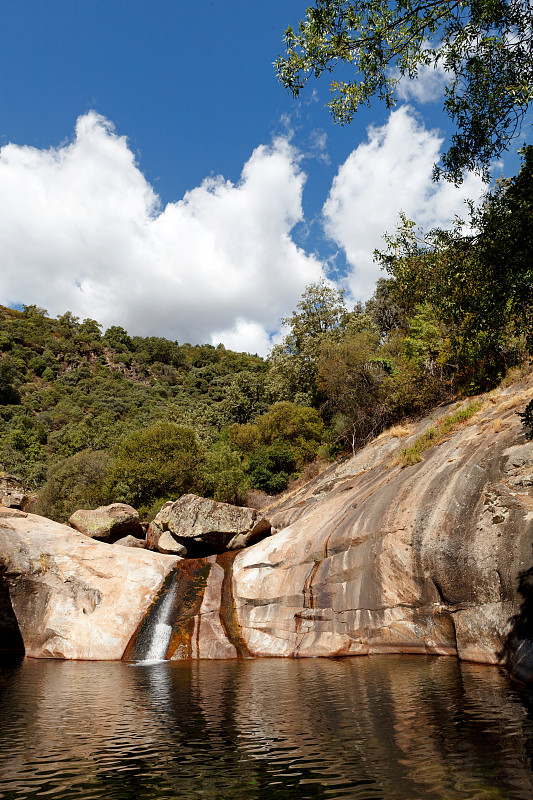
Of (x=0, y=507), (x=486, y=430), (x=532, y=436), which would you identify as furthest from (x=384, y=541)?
(x=0, y=507)

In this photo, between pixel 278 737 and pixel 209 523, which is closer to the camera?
pixel 278 737

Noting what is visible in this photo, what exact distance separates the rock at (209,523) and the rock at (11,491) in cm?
2462

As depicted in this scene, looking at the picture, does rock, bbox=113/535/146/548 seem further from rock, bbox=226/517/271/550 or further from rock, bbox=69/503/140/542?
rock, bbox=226/517/271/550

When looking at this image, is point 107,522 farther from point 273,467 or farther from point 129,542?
point 273,467

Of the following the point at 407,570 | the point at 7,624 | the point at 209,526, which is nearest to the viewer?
the point at 407,570

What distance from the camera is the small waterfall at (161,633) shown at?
754 inches

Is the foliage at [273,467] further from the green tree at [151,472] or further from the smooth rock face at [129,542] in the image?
the smooth rock face at [129,542]

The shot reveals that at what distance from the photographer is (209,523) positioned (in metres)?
26.0

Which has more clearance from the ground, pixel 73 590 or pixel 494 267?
pixel 494 267

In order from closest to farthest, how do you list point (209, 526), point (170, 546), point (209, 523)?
1. point (209, 526)
2. point (209, 523)
3. point (170, 546)

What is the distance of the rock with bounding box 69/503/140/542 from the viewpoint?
97.1ft

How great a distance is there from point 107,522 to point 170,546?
5225mm

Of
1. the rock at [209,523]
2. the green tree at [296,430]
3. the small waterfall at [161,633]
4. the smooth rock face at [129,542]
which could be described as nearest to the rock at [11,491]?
the smooth rock face at [129,542]

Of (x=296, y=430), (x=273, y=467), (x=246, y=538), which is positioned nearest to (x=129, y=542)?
(x=246, y=538)
